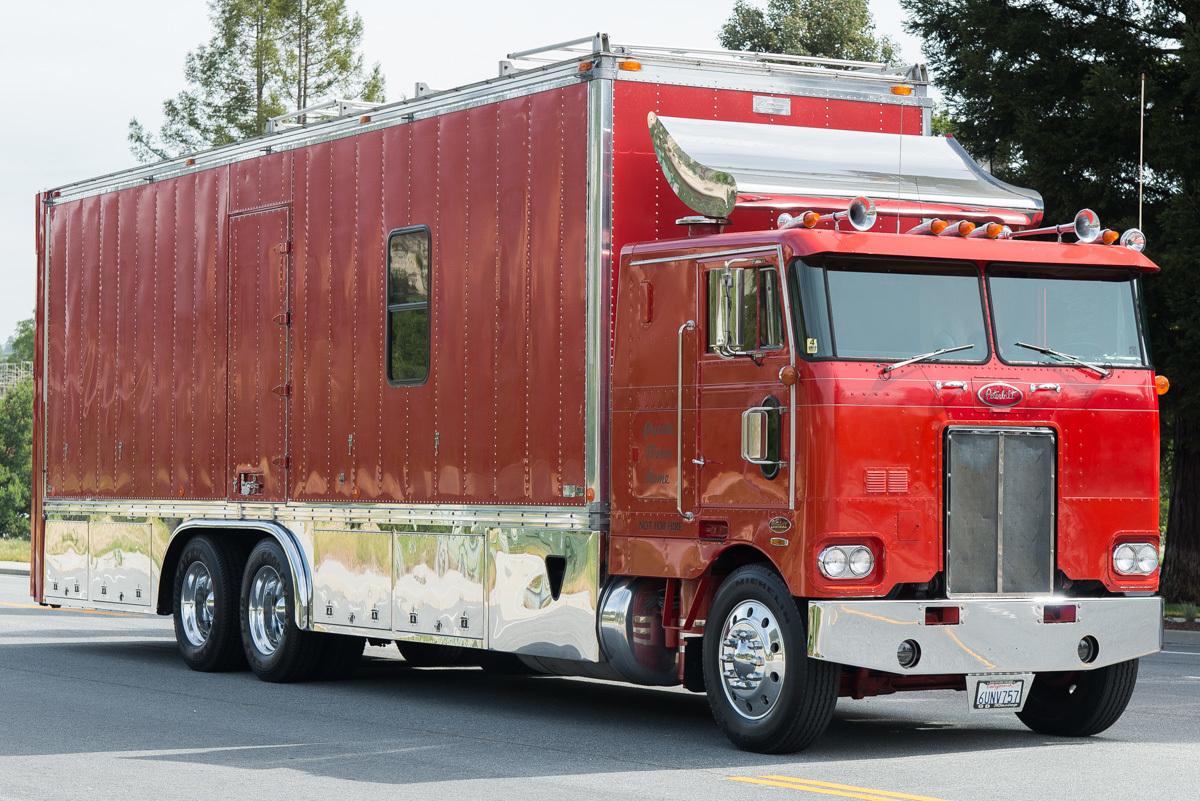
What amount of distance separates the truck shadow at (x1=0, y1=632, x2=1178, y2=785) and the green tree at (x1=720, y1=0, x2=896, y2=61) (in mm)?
42499

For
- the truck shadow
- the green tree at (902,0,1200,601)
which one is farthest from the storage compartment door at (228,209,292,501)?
the green tree at (902,0,1200,601)

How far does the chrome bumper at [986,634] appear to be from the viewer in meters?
10.7

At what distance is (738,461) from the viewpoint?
37.6 ft

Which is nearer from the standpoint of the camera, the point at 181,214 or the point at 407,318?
the point at 407,318

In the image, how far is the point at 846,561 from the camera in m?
10.9

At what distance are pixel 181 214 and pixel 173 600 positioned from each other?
10.8 feet

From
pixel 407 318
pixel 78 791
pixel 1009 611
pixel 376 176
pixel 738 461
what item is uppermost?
pixel 376 176

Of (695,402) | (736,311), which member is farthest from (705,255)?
(695,402)

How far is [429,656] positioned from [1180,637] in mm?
9171

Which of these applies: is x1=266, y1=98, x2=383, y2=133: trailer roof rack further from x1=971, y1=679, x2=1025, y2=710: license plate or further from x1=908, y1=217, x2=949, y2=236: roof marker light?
x1=971, y1=679, x2=1025, y2=710: license plate

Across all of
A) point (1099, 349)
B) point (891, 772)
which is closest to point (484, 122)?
point (1099, 349)

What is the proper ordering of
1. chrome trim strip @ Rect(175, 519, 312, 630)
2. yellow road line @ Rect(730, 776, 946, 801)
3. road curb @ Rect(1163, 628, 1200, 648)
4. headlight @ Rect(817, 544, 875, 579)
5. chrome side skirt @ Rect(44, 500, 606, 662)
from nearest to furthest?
yellow road line @ Rect(730, 776, 946, 801), headlight @ Rect(817, 544, 875, 579), chrome side skirt @ Rect(44, 500, 606, 662), chrome trim strip @ Rect(175, 519, 312, 630), road curb @ Rect(1163, 628, 1200, 648)

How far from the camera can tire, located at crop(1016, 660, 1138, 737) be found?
1191 cm

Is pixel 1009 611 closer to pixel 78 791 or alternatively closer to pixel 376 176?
pixel 78 791
